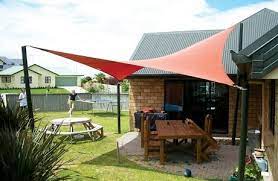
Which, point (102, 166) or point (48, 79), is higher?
point (48, 79)

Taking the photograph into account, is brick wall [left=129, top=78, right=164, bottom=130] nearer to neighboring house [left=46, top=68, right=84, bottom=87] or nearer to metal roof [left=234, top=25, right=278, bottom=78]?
metal roof [left=234, top=25, right=278, bottom=78]

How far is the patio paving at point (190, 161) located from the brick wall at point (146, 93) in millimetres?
2859

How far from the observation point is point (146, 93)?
15922 millimetres

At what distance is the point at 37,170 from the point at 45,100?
2234cm

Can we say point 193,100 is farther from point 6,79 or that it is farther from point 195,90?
point 6,79

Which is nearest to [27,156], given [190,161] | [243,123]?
[243,123]

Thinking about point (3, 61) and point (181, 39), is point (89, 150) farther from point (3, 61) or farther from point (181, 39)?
point (3, 61)

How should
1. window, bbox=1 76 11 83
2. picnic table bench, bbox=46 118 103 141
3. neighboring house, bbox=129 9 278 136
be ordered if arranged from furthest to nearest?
window, bbox=1 76 11 83
neighboring house, bbox=129 9 278 136
picnic table bench, bbox=46 118 103 141

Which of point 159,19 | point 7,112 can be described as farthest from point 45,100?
point 7,112

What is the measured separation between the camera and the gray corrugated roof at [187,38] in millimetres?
15734

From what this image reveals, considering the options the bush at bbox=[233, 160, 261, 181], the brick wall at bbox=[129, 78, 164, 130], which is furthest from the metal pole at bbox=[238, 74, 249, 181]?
the brick wall at bbox=[129, 78, 164, 130]

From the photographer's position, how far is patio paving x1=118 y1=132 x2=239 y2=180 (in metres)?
9.69

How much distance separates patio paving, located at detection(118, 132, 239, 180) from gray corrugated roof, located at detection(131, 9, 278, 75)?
4131mm

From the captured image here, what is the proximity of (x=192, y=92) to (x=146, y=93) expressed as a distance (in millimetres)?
2048
